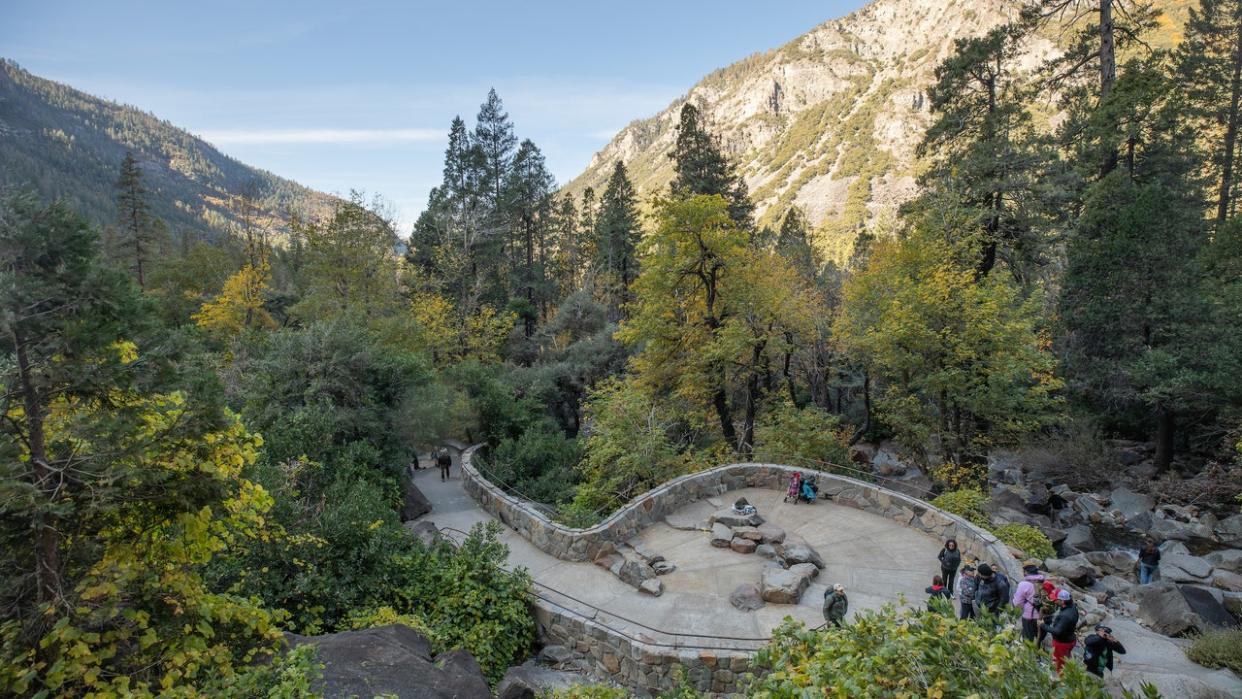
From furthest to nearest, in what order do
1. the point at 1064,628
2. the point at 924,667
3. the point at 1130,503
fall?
1. the point at 1130,503
2. the point at 1064,628
3. the point at 924,667

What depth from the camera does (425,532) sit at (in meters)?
16.0

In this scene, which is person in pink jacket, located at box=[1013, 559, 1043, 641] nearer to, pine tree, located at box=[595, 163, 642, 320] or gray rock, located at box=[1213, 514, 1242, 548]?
gray rock, located at box=[1213, 514, 1242, 548]

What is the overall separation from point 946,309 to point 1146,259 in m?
9.02

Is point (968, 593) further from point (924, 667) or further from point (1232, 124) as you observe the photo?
point (1232, 124)

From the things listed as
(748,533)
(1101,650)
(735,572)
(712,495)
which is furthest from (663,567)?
(1101,650)

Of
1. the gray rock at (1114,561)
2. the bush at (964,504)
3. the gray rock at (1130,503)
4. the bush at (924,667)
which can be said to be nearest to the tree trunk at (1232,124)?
the gray rock at (1130,503)

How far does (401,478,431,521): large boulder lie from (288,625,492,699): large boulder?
10.7m

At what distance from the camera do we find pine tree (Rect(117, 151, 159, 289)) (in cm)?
3784

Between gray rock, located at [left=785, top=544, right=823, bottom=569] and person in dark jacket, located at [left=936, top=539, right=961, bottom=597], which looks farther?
gray rock, located at [left=785, top=544, right=823, bottom=569]

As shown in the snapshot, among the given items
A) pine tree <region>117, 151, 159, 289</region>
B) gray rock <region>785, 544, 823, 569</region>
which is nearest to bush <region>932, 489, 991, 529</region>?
gray rock <region>785, 544, 823, 569</region>

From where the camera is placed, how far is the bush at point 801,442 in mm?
18469

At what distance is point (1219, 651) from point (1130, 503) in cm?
1275

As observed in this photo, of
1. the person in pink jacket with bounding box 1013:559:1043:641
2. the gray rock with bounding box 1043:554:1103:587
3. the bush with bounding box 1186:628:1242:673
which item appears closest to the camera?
the bush with bounding box 1186:628:1242:673

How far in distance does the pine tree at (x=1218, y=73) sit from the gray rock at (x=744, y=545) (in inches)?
1204
